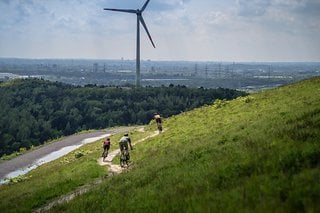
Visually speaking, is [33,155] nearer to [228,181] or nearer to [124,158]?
[124,158]

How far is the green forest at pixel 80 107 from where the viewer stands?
140 metres

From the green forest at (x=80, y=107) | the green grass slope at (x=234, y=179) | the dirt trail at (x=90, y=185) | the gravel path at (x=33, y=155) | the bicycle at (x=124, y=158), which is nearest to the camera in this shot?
the green grass slope at (x=234, y=179)

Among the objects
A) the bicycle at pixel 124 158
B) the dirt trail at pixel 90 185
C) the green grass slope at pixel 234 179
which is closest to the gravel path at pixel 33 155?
the dirt trail at pixel 90 185

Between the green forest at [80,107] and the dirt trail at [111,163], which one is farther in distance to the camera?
the green forest at [80,107]

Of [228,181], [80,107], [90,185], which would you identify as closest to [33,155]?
[90,185]

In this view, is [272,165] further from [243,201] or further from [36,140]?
[36,140]

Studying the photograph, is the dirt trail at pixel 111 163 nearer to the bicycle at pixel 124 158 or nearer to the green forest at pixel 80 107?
the bicycle at pixel 124 158

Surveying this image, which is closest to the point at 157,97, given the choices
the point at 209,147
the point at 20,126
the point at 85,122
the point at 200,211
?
the point at 85,122

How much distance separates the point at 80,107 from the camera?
16662 centimetres

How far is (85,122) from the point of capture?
153250 mm

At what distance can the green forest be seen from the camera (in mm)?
139500

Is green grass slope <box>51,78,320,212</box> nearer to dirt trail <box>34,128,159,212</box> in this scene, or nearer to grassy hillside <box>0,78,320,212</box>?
grassy hillside <box>0,78,320,212</box>

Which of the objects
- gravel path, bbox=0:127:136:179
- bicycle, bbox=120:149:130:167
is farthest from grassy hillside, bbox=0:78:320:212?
gravel path, bbox=0:127:136:179

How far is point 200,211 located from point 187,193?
284 cm
